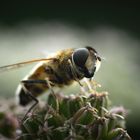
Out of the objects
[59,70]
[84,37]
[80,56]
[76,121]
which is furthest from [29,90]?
[84,37]

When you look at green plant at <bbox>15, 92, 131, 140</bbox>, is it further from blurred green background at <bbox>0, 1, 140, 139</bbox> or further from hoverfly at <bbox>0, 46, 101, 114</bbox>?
blurred green background at <bbox>0, 1, 140, 139</bbox>

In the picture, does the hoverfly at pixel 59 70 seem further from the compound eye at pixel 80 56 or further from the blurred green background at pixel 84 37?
the blurred green background at pixel 84 37

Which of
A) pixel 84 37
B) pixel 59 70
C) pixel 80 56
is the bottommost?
pixel 84 37

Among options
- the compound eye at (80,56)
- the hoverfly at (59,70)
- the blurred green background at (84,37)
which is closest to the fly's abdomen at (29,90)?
the hoverfly at (59,70)

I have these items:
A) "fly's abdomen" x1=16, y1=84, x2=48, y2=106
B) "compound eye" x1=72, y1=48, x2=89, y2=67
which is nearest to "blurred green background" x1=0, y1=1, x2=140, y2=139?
"fly's abdomen" x1=16, y1=84, x2=48, y2=106

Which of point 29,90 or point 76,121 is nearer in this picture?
point 76,121

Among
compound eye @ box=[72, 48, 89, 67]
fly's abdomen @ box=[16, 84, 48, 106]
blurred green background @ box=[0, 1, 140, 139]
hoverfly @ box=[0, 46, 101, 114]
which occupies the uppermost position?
compound eye @ box=[72, 48, 89, 67]

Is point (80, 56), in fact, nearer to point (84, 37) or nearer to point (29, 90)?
point (29, 90)
